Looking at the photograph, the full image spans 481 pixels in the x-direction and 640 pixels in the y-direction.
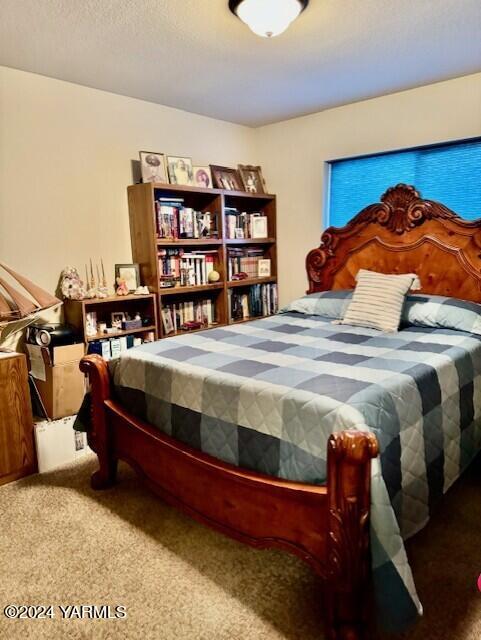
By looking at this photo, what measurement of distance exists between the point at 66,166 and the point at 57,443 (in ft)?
5.93

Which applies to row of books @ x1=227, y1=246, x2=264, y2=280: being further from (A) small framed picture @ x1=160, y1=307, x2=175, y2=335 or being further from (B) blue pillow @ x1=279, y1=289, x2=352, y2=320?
(B) blue pillow @ x1=279, y1=289, x2=352, y2=320

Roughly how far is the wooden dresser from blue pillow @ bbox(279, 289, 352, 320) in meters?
1.88

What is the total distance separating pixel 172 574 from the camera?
167 cm

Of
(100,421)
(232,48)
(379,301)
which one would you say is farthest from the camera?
(379,301)

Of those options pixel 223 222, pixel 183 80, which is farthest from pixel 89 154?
pixel 223 222

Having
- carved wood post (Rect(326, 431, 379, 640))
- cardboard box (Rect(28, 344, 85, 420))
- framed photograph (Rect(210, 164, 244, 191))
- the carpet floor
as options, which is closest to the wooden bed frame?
carved wood post (Rect(326, 431, 379, 640))

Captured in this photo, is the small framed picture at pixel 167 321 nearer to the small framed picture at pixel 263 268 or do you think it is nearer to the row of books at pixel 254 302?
the row of books at pixel 254 302

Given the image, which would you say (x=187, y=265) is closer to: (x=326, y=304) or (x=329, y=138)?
(x=326, y=304)

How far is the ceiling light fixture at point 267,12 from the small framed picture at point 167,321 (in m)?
2.00

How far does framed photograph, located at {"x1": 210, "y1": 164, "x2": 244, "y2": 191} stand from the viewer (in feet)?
12.3

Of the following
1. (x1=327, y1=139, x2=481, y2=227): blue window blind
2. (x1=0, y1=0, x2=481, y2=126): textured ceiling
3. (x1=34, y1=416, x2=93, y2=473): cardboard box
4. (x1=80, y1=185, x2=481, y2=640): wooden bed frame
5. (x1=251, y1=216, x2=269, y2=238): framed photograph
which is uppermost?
(x1=0, y1=0, x2=481, y2=126): textured ceiling

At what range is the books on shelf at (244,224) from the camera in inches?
152

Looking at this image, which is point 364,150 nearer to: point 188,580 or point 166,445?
point 166,445

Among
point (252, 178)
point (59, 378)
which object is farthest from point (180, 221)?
point (59, 378)
